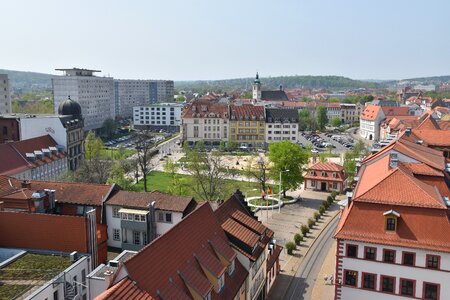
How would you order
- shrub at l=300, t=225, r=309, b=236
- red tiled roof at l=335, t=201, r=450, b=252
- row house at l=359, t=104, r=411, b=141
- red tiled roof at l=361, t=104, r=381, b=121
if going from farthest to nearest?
1. red tiled roof at l=361, t=104, r=381, b=121
2. row house at l=359, t=104, r=411, b=141
3. shrub at l=300, t=225, r=309, b=236
4. red tiled roof at l=335, t=201, r=450, b=252

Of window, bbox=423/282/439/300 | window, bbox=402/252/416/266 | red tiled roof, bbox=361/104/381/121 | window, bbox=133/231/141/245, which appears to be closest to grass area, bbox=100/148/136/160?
window, bbox=133/231/141/245

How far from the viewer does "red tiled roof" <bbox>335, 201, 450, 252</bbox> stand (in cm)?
3469

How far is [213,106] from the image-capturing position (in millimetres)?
138375

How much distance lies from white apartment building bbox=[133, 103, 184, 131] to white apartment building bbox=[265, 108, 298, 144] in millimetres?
52445

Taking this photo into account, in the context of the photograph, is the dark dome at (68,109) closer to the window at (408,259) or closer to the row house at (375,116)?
the window at (408,259)

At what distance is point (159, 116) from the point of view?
17738cm

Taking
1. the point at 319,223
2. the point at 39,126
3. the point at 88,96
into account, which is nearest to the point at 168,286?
the point at 319,223

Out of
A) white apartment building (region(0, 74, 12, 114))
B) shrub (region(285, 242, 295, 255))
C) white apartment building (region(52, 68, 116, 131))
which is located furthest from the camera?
white apartment building (region(52, 68, 116, 131))

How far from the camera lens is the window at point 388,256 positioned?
35906 mm

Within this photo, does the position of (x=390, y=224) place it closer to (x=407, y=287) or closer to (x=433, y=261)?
(x=433, y=261)

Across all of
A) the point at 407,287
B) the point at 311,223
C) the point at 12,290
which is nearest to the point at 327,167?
the point at 311,223

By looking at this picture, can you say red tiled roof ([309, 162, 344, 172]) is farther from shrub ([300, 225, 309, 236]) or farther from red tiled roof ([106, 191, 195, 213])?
red tiled roof ([106, 191, 195, 213])

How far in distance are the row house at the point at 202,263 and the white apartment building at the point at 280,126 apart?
90.3 m

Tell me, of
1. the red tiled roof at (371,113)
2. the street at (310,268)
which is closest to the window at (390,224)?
the street at (310,268)
